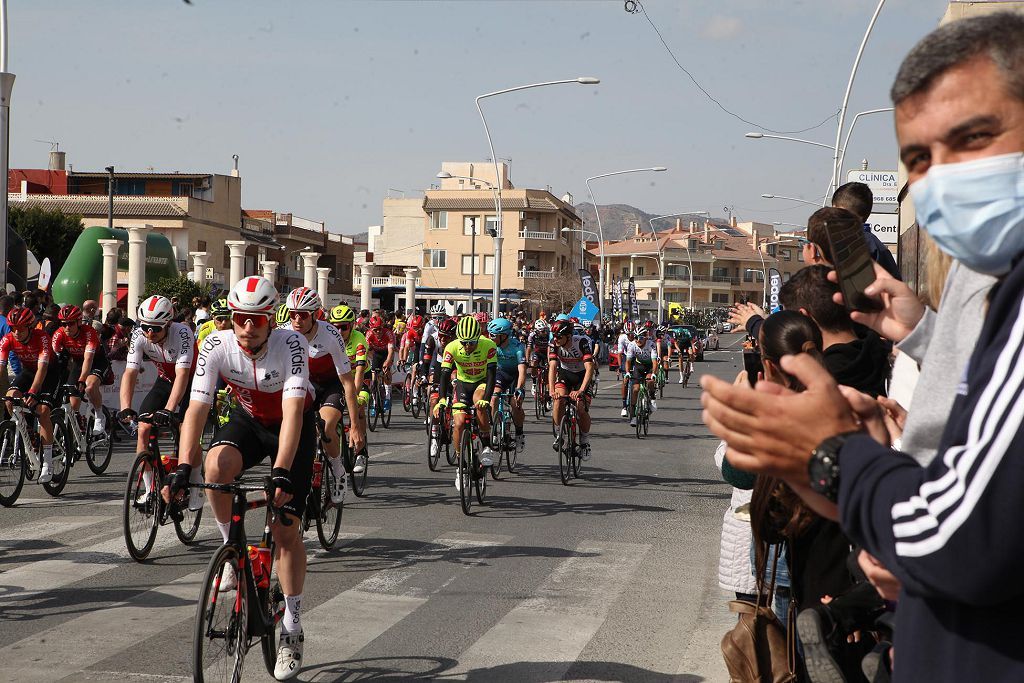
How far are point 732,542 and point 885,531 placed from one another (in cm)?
280

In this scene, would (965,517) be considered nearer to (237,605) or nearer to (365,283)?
(237,605)

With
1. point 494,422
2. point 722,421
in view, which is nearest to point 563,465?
point 494,422

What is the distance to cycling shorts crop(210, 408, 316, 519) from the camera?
20.0 feet

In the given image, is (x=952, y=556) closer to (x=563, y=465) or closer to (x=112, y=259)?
(x=563, y=465)

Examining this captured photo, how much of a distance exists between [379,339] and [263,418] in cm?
1502

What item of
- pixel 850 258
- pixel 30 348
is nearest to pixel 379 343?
pixel 30 348

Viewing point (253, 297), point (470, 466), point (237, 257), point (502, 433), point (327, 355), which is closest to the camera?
point (253, 297)

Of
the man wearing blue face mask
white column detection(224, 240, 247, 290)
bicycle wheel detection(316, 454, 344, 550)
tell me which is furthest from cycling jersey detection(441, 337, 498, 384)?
white column detection(224, 240, 247, 290)

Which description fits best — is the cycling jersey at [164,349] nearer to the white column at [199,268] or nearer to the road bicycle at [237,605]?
the road bicycle at [237,605]

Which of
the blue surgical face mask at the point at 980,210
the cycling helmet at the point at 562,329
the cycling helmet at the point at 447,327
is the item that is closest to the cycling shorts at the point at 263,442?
the blue surgical face mask at the point at 980,210

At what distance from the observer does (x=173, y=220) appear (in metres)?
76.8

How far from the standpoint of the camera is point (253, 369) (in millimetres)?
6605

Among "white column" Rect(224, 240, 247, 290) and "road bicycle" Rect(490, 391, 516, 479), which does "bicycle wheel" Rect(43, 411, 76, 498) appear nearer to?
"road bicycle" Rect(490, 391, 516, 479)

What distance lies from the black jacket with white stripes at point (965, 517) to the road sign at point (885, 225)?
17.5 meters
